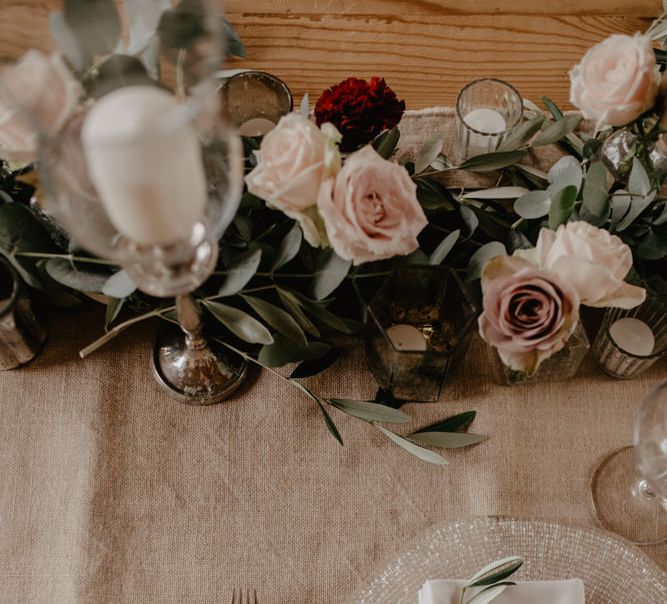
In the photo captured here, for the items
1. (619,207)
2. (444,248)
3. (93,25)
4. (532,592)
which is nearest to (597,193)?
(619,207)

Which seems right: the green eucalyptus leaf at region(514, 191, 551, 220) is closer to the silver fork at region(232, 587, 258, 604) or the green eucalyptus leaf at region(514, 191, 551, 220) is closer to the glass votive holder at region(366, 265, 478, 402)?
the glass votive holder at region(366, 265, 478, 402)

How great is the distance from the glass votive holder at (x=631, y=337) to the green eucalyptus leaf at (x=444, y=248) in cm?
18

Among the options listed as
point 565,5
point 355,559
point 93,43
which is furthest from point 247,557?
point 565,5

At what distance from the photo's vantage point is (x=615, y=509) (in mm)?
723

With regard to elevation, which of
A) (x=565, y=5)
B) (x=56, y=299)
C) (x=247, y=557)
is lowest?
(x=247, y=557)

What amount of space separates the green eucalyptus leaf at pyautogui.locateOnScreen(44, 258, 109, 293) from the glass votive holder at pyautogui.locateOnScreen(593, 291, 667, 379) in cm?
49

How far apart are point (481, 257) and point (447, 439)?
179mm

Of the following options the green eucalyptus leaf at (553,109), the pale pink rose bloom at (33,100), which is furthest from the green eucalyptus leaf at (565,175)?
the pale pink rose bloom at (33,100)

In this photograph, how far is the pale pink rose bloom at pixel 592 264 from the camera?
584 millimetres

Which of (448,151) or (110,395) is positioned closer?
(110,395)

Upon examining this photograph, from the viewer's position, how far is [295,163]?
1.91 feet

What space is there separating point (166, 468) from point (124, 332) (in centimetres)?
15

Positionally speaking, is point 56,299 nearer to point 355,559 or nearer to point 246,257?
point 246,257

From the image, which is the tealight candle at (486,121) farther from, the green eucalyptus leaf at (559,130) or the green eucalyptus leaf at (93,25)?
the green eucalyptus leaf at (93,25)
